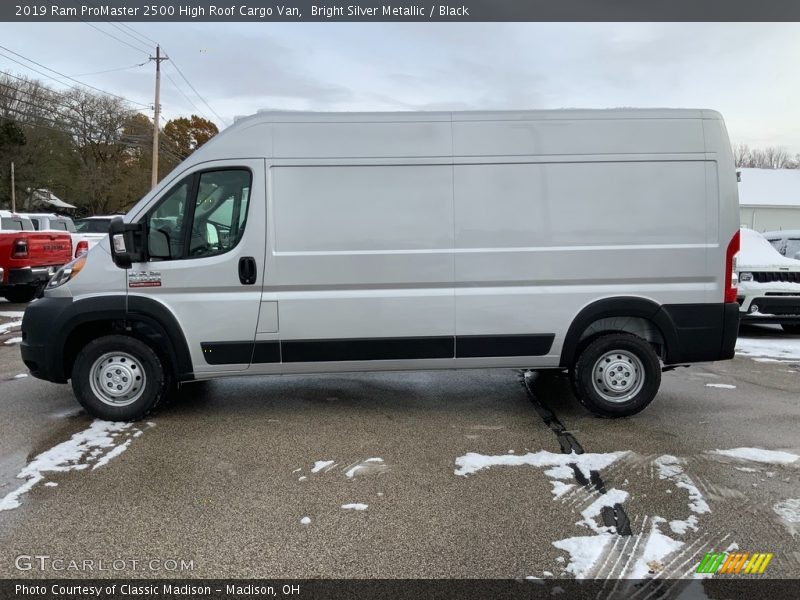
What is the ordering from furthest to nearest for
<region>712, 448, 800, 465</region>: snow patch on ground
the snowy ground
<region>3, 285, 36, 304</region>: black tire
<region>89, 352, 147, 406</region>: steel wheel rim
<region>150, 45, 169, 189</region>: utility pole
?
<region>150, 45, 169, 189</region>: utility pole
<region>3, 285, 36, 304</region>: black tire
<region>89, 352, 147, 406</region>: steel wheel rim
<region>712, 448, 800, 465</region>: snow patch on ground
the snowy ground

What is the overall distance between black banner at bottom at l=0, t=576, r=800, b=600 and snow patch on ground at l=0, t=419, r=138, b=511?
1137mm

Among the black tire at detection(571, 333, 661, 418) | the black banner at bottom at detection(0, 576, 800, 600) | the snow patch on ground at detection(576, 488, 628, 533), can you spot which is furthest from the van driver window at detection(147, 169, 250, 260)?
the snow patch on ground at detection(576, 488, 628, 533)

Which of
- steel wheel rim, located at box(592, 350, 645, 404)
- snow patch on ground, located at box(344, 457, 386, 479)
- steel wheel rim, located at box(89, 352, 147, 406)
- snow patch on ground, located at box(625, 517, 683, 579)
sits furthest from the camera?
steel wheel rim, located at box(592, 350, 645, 404)

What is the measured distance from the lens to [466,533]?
10.6ft

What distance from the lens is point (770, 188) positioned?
3988 cm

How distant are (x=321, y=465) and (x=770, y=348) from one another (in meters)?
7.63

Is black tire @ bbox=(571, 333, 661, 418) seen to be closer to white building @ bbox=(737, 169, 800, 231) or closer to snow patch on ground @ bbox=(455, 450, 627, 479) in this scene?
snow patch on ground @ bbox=(455, 450, 627, 479)

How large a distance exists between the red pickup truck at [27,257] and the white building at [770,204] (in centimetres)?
3812

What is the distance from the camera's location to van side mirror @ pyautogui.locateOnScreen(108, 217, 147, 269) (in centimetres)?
472

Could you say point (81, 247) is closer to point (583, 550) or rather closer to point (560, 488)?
point (560, 488)

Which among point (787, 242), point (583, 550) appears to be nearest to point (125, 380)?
point (583, 550)

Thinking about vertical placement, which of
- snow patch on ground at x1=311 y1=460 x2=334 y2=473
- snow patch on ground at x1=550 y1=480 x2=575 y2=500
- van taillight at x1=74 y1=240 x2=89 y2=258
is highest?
van taillight at x1=74 y1=240 x2=89 y2=258

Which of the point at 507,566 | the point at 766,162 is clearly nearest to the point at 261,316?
the point at 507,566

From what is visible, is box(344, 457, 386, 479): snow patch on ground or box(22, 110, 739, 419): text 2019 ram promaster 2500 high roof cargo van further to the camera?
box(22, 110, 739, 419): text 2019 ram promaster 2500 high roof cargo van
